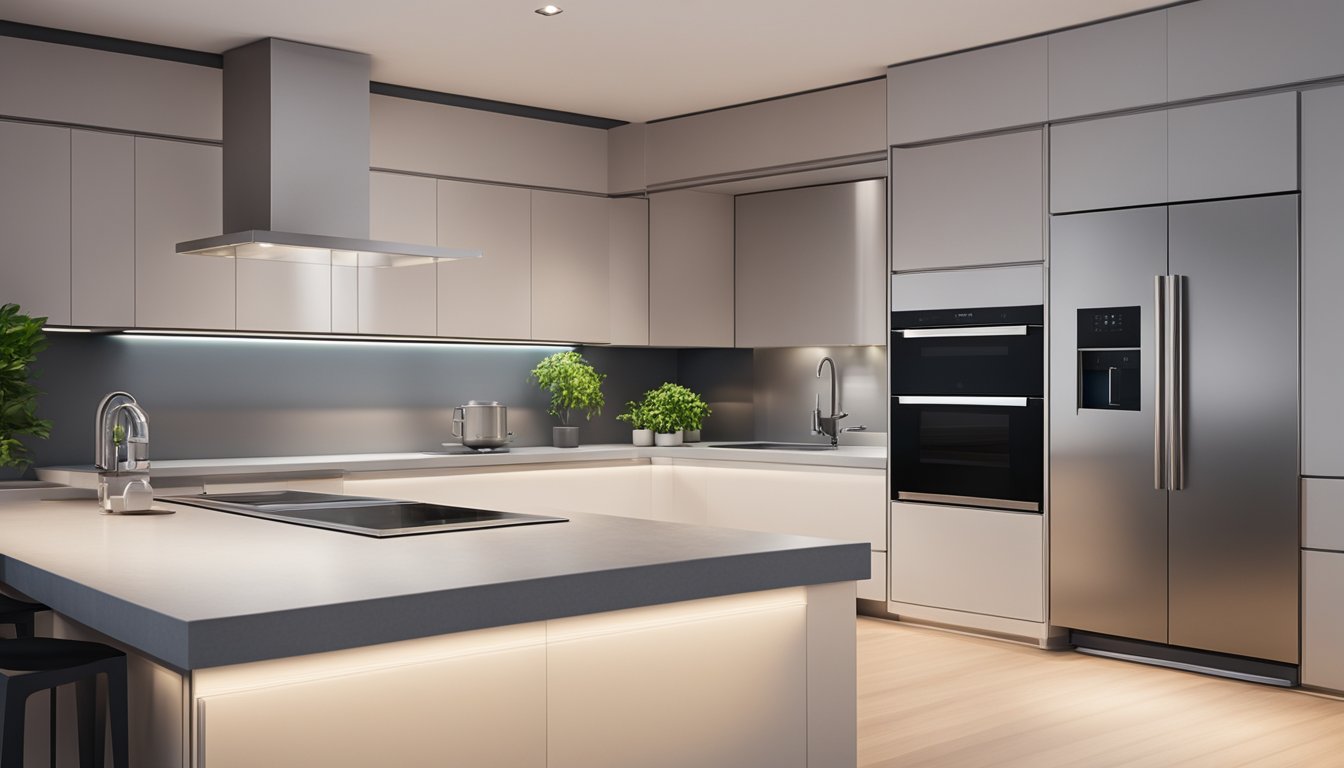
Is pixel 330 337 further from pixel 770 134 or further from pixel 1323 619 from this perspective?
pixel 1323 619

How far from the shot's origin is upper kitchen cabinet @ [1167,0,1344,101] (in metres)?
4.18

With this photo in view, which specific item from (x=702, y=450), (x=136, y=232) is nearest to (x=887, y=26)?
(x=702, y=450)

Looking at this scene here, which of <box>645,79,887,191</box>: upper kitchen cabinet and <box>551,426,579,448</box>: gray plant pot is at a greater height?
<box>645,79,887,191</box>: upper kitchen cabinet

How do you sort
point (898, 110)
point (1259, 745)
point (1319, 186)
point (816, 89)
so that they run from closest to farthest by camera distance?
point (1259, 745), point (1319, 186), point (898, 110), point (816, 89)

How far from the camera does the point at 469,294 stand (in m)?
5.89

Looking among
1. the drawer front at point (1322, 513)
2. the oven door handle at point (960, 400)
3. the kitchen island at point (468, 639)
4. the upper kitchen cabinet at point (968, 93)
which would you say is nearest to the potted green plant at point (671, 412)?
the oven door handle at point (960, 400)

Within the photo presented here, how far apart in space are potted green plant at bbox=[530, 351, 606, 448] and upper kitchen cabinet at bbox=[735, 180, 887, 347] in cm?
81

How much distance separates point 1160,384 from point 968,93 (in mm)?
1446

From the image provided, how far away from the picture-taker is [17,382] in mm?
4473

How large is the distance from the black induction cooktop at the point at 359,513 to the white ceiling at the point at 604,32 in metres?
1.94

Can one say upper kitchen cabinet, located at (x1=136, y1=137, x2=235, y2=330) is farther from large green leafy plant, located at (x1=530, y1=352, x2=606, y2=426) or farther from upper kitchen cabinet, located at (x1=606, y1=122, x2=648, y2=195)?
upper kitchen cabinet, located at (x1=606, y1=122, x2=648, y2=195)

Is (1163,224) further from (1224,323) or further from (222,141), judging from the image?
(222,141)

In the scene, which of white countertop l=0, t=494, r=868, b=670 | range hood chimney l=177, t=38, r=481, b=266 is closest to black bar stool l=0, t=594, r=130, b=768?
white countertop l=0, t=494, r=868, b=670

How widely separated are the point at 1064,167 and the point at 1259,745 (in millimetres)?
2264
